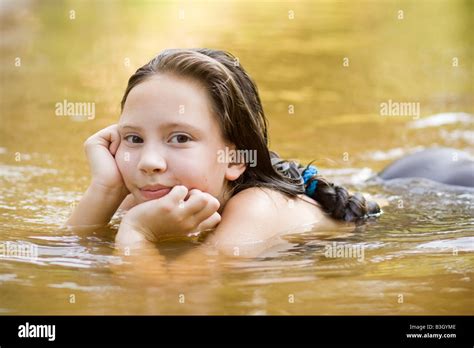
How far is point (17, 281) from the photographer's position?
3182 millimetres

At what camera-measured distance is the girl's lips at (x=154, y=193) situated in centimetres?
353

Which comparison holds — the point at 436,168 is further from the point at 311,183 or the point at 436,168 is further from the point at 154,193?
the point at 154,193

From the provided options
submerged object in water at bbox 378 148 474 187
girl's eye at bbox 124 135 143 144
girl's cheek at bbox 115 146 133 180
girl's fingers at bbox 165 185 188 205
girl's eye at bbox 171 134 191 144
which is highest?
submerged object in water at bbox 378 148 474 187

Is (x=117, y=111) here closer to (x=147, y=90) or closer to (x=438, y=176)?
(x=438, y=176)

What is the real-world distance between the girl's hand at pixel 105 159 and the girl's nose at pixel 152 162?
1.23 ft

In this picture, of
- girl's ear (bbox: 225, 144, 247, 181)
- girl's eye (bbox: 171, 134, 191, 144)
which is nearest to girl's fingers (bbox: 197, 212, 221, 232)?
girl's ear (bbox: 225, 144, 247, 181)

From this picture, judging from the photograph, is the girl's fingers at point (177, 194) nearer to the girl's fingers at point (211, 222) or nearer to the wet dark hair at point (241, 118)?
the girl's fingers at point (211, 222)

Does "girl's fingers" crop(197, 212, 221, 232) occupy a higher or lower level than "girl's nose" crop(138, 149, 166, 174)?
lower

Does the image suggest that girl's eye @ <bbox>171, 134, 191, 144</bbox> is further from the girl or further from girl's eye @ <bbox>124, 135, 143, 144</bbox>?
girl's eye @ <bbox>124, 135, 143, 144</bbox>

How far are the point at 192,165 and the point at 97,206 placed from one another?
2.10 ft

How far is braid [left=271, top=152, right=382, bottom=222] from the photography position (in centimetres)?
418

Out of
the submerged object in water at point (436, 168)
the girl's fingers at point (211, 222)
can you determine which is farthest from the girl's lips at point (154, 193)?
the submerged object in water at point (436, 168)

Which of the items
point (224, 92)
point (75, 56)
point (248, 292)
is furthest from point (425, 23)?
point (248, 292)

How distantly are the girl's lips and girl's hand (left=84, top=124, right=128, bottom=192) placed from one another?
23 cm
